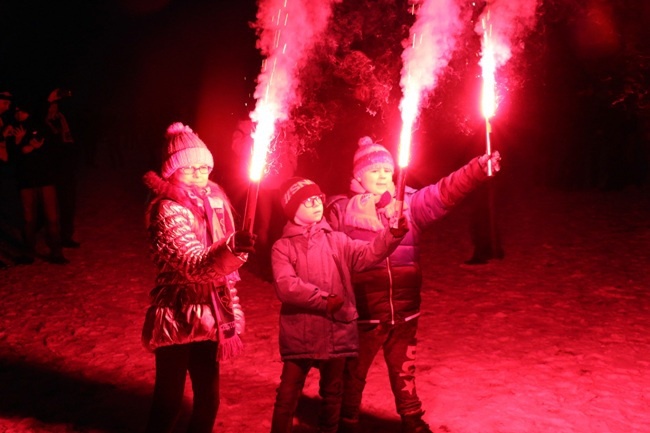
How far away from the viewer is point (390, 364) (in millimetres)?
4684

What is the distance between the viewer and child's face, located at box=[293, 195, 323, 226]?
4.32 metres

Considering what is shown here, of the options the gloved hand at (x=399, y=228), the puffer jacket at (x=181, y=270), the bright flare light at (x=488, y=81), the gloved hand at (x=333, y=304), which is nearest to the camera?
the puffer jacket at (x=181, y=270)

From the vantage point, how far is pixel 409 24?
923cm

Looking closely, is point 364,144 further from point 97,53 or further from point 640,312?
point 97,53

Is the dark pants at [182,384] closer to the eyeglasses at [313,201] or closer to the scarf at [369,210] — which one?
the eyeglasses at [313,201]

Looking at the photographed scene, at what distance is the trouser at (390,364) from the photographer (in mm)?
4621

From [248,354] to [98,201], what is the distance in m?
12.5

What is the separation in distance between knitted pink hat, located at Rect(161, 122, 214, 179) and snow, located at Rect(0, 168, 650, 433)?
7.51ft

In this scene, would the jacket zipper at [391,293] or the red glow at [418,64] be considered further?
the jacket zipper at [391,293]

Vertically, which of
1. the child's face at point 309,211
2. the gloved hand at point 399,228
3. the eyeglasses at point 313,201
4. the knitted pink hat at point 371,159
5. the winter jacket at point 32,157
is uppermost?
the winter jacket at point 32,157

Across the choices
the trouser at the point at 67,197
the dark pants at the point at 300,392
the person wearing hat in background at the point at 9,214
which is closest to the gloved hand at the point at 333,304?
the dark pants at the point at 300,392

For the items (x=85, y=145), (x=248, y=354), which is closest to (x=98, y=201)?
(x=85, y=145)

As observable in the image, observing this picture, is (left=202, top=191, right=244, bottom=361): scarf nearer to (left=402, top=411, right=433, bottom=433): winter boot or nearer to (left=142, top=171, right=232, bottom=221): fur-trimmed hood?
(left=142, top=171, right=232, bottom=221): fur-trimmed hood

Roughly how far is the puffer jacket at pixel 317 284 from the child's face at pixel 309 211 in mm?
44
